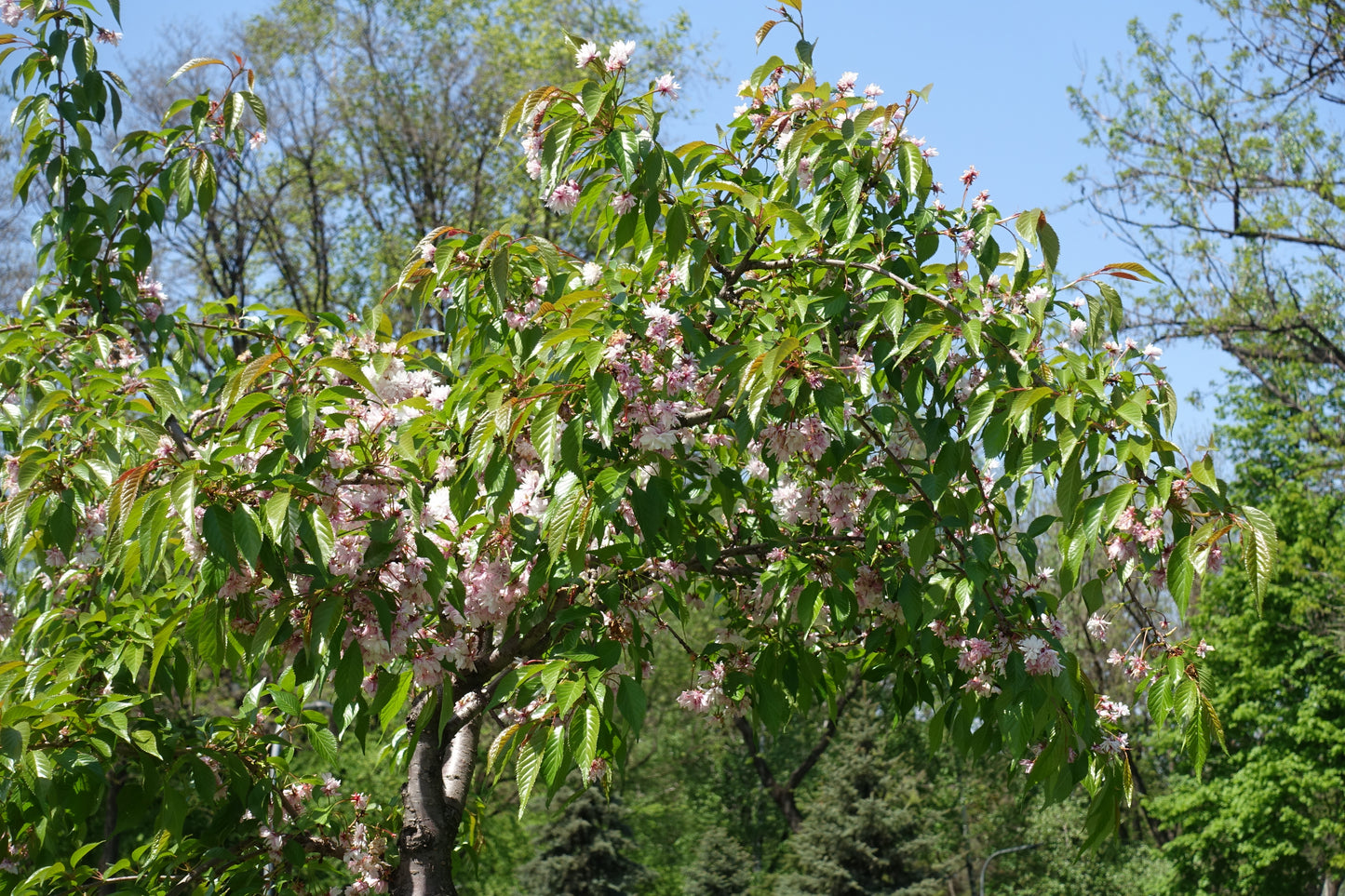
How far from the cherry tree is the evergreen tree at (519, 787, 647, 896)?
1408cm

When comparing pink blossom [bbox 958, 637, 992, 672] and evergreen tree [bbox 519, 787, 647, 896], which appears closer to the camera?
pink blossom [bbox 958, 637, 992, 672]

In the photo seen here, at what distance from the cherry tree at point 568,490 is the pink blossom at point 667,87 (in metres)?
0.02

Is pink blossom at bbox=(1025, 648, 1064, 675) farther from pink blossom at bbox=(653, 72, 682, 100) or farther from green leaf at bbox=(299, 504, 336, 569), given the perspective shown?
pink blossom at bbox=(653, 72, 682, 100)

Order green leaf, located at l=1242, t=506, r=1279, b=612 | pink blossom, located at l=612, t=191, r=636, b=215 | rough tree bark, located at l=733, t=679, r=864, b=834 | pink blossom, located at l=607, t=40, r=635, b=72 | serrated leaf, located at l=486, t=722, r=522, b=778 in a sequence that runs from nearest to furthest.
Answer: green leaf, located at l=1242, t=506, r=1279, b=612 → serrated leaf, located at l=486, t=722, r=522, b=778 → pink blossom, located at l=607, t=40, r=635, b=72 → pink blossom, located at l=612, t=191, r=636, b=215 → rough tree bark, located at l=733, t=679, r=864, b=834

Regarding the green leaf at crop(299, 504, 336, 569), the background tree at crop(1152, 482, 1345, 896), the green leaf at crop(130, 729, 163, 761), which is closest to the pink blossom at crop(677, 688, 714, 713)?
Answer: the green leaf at crop(130, 729, 163, 761)

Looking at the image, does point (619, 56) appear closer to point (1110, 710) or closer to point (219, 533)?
point (219, 533)

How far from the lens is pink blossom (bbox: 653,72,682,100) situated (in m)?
3.03

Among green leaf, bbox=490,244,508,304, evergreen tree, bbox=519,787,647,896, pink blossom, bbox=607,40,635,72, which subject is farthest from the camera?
evergreen tree, bbox=519,787,647,896

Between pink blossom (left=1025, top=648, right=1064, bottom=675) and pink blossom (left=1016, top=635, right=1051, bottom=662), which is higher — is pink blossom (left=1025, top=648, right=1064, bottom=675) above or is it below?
below

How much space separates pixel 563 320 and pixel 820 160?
849 mm

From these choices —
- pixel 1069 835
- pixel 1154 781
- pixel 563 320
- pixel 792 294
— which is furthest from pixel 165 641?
pixel 1154 781

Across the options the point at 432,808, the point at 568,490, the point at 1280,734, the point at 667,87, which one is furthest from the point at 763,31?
the point at 1280,734

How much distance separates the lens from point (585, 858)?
17000 mm

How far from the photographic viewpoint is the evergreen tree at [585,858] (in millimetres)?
16969
